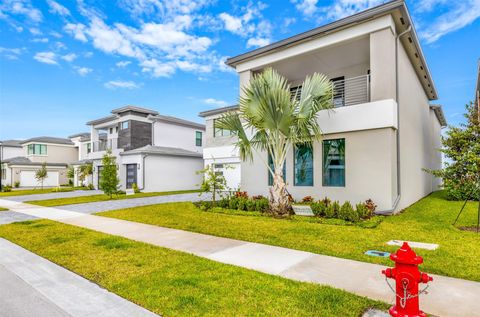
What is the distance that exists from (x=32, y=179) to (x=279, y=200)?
38990 millimetres

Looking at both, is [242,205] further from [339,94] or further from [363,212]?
[339,94]

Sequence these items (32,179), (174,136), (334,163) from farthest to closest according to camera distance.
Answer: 1. (32,179)
2. (174,136)
3. (334,163)

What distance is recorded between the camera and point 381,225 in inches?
329

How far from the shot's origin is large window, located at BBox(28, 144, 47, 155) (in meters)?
38.3

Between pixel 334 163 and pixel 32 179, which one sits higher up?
pixel 334 163

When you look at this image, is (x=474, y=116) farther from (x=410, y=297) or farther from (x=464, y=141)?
(x=410, y=297)

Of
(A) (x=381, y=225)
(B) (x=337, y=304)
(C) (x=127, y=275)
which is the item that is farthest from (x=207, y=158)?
(B) (x=337, y=304)

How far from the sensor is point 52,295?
4.00 meters

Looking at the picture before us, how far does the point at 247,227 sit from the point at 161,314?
5.30 meters

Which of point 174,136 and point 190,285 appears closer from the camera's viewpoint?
point 190,285

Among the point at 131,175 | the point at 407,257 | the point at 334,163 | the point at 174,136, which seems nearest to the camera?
the point at 407,257

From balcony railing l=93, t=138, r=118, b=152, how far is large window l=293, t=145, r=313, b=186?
19.6 meters

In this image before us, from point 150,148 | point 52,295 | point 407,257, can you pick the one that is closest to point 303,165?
point 407,257

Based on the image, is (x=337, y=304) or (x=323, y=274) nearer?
(x=337, y=304)
